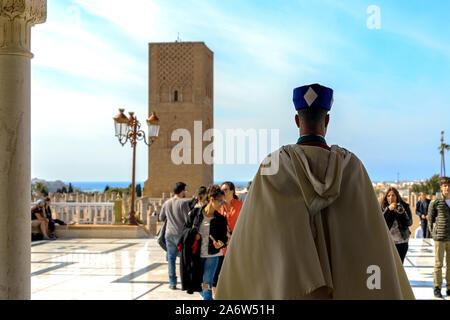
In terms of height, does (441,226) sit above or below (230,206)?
below

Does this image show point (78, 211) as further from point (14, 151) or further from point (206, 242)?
point (14, 151)

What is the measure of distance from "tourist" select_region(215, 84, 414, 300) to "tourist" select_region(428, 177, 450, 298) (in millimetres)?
3536

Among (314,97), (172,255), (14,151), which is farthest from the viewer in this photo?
(172,255)

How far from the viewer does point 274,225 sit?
5.84ft

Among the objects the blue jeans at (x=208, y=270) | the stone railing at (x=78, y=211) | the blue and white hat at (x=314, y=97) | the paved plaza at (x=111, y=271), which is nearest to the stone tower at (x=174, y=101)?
the stone railing at (x=78, y=211)

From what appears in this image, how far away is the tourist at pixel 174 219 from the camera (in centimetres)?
550

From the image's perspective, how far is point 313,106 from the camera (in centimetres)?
197

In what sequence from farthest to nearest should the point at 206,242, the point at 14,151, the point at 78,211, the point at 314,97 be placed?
the point at 78,211 → the point at 206,242 → the point at 14,151 → the point at 314,97

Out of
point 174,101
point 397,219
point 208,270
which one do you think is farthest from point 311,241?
point 174,101

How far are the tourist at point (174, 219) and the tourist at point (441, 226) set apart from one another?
254cm

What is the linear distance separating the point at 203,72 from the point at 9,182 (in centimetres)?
3896

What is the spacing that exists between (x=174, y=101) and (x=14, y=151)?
39.2 m

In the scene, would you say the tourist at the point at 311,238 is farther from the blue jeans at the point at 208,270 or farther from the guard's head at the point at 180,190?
the guard's head at the point at 180,190

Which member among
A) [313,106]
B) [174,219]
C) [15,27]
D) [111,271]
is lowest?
[111,271]
